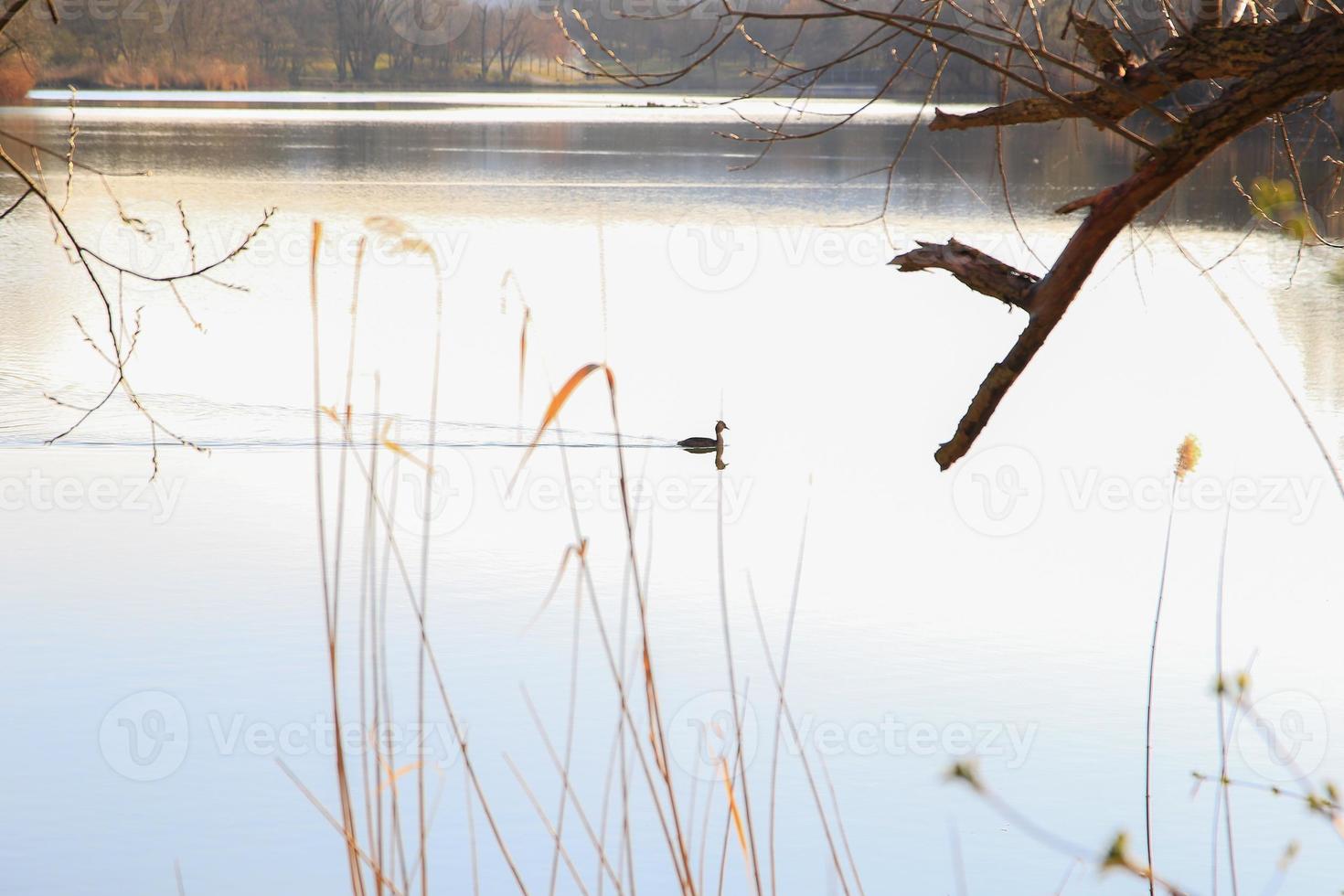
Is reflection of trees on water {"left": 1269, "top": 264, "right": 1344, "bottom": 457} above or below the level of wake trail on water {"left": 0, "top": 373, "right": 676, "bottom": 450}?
above

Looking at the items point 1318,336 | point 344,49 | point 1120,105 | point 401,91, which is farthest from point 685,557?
point 344,49

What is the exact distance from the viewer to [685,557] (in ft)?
12.2

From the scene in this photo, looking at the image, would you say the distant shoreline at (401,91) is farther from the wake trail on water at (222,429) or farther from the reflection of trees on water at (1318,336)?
the wake trail on water at (222,429)

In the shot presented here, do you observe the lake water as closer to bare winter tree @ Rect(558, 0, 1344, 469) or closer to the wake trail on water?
the wake trail on water

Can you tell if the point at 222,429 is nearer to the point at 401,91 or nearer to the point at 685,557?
the point at 685,557

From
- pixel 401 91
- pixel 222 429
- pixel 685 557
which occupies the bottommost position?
pixel 685 557

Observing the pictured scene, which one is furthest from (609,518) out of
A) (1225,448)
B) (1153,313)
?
(1153,313)

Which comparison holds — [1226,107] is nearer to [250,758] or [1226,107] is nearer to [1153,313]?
[250,758]

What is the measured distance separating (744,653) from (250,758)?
3.37ft

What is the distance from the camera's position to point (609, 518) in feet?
13.3

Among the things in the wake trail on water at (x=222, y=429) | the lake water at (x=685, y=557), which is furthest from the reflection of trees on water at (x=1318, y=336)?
the wake trail on water at (x=222, y=429)

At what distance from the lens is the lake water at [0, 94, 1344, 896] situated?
2.50 meters

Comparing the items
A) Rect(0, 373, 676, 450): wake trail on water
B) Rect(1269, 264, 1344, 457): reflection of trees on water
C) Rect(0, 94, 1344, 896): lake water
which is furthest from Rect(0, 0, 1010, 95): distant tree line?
Rect(0, 373, 676, 450): wake trail on water

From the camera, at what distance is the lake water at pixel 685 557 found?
250 cm
